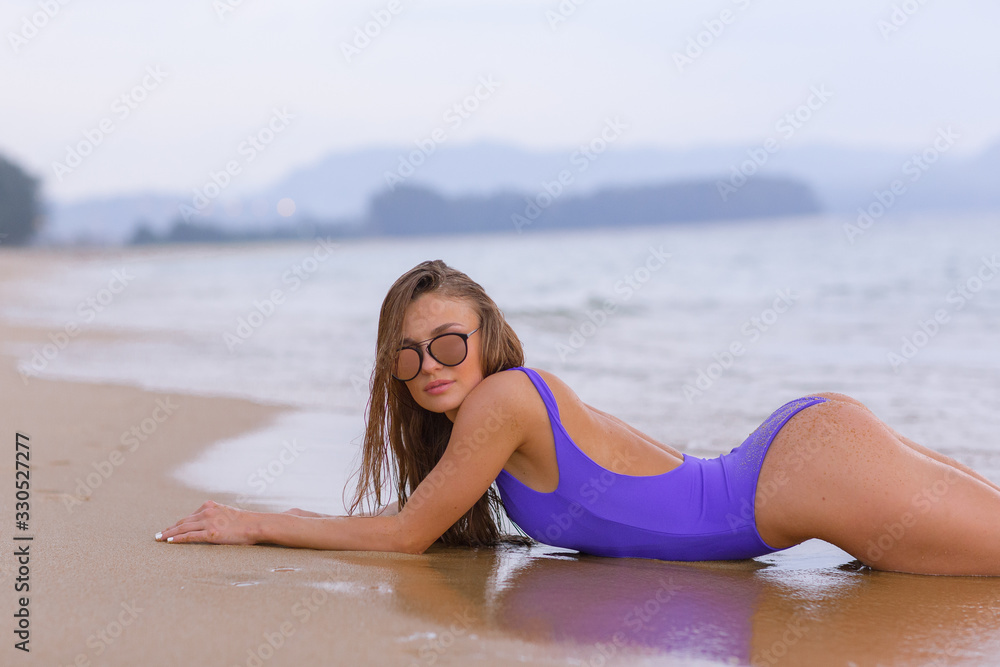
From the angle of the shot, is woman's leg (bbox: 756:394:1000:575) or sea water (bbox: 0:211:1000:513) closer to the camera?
woman's leg (bbox: 756:394:1000:575)

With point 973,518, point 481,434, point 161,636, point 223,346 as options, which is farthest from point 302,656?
point 223,346

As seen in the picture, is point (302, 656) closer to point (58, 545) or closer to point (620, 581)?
point (620, 581)

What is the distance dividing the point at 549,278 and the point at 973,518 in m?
20.9

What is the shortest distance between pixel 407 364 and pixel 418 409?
0.31 meters

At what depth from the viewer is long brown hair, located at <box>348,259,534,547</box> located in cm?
309

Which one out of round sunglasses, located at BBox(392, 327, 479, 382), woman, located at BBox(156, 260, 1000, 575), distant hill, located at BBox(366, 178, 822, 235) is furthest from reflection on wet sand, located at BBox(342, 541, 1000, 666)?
distant hill, located at BBox(366, 178, 822, 235)

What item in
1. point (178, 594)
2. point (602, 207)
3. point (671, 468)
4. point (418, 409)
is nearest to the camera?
point (178, 594)

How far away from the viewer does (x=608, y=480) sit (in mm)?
3016

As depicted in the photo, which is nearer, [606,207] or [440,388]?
[440,388]

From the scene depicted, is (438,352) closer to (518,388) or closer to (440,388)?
(440,388)

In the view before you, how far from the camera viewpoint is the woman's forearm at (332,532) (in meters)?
3.02

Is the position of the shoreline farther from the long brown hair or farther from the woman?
the long brown hair

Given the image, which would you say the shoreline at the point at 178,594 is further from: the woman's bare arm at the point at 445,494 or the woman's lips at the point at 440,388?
the woman's lips at the point at 440,388

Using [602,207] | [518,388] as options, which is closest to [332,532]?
[518,388]
